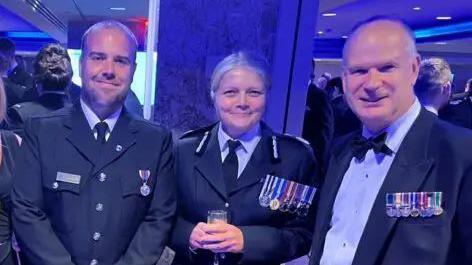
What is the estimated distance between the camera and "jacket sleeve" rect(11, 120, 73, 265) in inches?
66.7

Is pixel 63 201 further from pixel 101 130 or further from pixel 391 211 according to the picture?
pixel 391 211

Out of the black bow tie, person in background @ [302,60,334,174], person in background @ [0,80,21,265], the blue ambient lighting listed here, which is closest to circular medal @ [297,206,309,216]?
the black bow tie

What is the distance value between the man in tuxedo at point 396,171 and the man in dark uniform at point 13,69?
11.3 ft

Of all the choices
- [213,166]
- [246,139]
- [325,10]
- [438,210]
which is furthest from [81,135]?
[325,10]

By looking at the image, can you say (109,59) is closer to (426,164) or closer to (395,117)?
(395,117)

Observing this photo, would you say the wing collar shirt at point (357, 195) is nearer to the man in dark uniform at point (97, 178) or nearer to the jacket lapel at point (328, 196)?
the jacket lapel at point (328, 196)

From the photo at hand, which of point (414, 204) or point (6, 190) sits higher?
point (414, 204)

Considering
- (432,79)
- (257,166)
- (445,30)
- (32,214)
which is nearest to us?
(32,214)

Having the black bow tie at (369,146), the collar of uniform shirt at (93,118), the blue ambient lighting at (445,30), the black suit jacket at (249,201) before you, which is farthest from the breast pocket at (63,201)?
the blue ambient lighting at (445,30)

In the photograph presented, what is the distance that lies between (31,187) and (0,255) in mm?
302

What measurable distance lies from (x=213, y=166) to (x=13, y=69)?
3.23 meters

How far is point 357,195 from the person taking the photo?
1481 mm

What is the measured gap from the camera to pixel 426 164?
1322mm

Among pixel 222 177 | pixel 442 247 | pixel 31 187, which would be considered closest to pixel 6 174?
pixel 31 187
